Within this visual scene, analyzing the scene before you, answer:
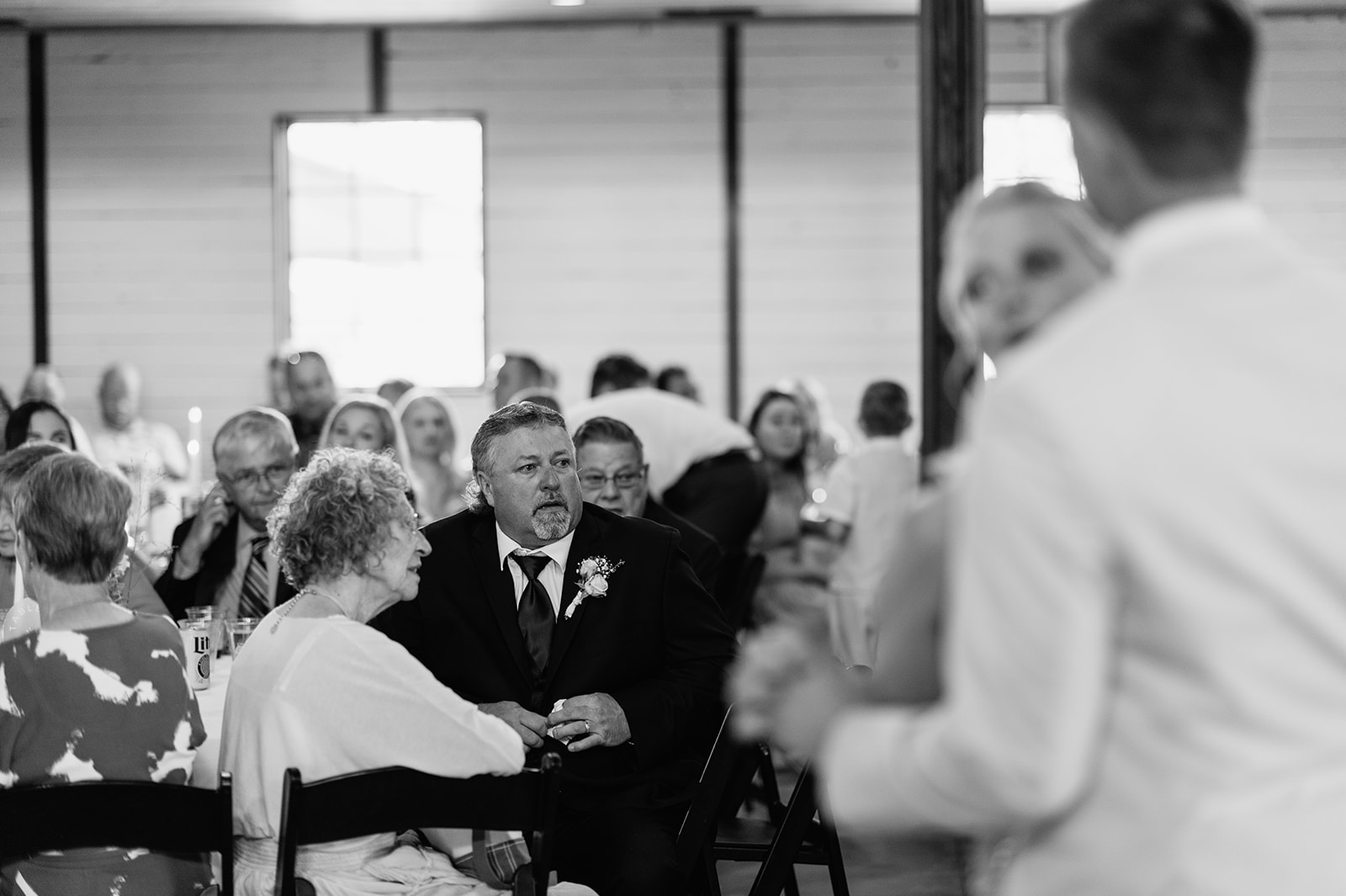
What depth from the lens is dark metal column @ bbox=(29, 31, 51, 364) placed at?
34.3 feet

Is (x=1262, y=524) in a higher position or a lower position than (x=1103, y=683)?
higher

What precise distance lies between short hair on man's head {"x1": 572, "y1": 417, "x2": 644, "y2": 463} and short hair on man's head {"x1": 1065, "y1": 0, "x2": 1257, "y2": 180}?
3222mm

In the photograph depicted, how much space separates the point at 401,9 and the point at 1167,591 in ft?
31.2

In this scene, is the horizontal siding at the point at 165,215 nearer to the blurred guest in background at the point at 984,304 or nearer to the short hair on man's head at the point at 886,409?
the short hair on man's head at the point at 886,409

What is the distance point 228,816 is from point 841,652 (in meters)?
4.99

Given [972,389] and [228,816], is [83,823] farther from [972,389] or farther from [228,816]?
[972,389]

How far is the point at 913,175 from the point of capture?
34.1 ft

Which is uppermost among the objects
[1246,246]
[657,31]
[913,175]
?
[657,31]

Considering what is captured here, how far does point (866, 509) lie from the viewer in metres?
6.81

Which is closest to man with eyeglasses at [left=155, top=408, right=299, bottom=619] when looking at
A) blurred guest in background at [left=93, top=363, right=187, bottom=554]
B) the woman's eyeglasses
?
the woman's eyeglasses

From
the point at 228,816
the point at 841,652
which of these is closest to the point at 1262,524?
the point at 228,816

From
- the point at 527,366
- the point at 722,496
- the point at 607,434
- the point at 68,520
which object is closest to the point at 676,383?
the point at 527,366

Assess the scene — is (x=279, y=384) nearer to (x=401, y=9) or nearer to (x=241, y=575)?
(x=401, y=9)

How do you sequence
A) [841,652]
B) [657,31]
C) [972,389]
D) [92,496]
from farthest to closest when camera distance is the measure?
[657,31] < [841,652] < [972,389] < [92,496]
